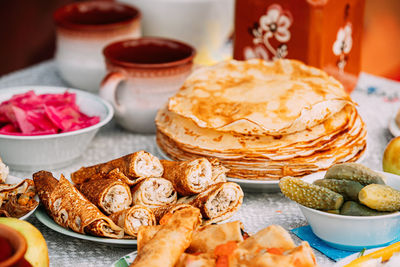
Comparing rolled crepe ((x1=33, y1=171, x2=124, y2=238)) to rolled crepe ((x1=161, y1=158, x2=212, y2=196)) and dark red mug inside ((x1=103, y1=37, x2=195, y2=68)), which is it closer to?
rolled crepe ((x1=161, y1=158, x2=212, y2=196))

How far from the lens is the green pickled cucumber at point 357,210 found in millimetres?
951

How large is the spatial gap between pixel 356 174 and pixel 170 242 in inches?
15.1

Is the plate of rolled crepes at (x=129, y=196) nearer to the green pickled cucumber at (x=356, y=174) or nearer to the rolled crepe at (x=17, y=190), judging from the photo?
the rolled crepe at (x=17, y=190)

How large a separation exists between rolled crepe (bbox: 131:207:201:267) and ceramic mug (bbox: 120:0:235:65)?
43.3 inches

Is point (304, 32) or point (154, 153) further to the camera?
point (304, 32)

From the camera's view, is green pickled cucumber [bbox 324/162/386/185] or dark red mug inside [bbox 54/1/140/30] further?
dark red mug inside [bbox 54/1/140/30]

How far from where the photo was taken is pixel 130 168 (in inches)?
42.4

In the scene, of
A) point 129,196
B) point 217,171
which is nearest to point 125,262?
point 129,196

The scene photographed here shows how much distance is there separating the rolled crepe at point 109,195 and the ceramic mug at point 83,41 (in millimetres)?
771

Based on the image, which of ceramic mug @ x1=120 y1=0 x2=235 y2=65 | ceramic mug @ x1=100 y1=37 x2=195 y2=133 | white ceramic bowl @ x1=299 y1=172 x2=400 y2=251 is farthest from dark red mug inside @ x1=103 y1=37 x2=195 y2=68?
white ceramic bowl @ x1=299 y1=172 x2=400 y2=251

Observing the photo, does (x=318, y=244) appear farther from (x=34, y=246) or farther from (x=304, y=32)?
(x=304, y=32)

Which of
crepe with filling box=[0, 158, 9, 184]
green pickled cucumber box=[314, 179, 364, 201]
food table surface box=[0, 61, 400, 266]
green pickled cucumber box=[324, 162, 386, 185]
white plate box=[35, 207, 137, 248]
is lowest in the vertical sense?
food table surface box=[0, 61, 400, 266]

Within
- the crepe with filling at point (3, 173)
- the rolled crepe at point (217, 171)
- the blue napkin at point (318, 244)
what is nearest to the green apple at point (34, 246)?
the crepe with filling at point (3, 173)

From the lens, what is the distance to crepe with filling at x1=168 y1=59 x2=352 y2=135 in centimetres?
118
